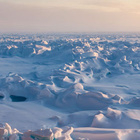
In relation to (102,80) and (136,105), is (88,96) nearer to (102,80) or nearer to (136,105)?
(136,105)

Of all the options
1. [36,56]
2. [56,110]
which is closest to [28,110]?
[56,110]

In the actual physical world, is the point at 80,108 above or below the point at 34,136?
below

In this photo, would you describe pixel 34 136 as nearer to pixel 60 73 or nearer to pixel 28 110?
pixel 28 110

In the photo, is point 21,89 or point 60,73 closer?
point 21,89

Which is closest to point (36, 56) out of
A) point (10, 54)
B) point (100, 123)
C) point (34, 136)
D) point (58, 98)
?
point (10, 54)

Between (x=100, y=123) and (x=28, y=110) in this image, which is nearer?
(x=100, y=123)

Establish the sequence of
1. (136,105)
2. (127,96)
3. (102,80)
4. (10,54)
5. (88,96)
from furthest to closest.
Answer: (10,54) < (102,80) < (127,96) < (88,96) < (136,105)

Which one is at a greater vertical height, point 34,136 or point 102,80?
point 34,136

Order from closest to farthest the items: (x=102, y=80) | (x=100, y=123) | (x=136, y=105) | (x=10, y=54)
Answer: (x=100, y=123), (x=136, y=105), (x=102, y=80), (x=10, y=54)

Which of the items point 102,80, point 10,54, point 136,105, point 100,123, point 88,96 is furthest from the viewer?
point 10,54
